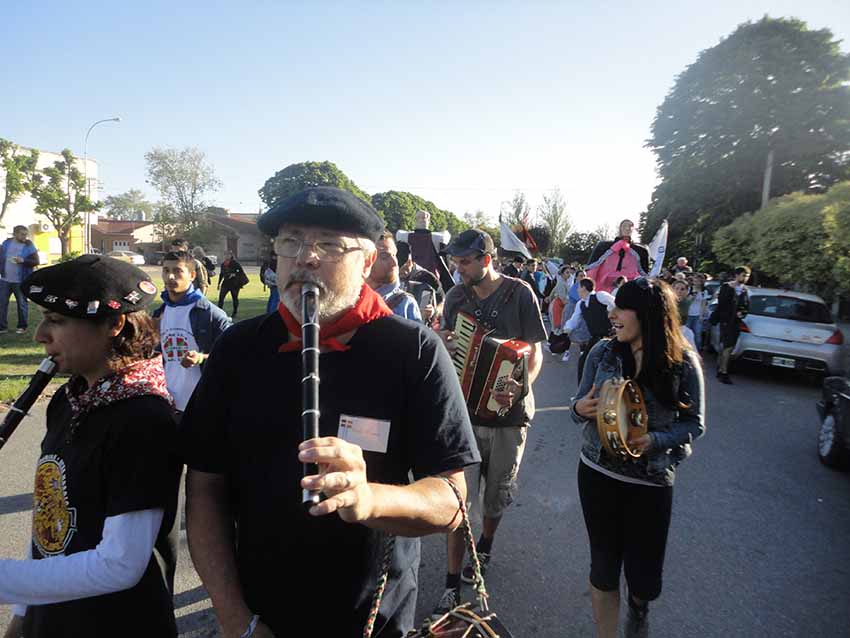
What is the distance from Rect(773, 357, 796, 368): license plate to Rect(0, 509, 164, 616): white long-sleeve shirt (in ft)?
35.8

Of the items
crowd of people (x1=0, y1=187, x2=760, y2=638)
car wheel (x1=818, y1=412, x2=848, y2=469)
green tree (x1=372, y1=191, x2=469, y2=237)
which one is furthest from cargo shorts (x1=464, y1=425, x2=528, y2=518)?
green tree (x1=372, y1=191, x2=469, y2=237)

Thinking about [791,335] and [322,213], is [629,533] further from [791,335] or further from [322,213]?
[791,335]

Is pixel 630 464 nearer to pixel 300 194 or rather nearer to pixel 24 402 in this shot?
pixel 300 194

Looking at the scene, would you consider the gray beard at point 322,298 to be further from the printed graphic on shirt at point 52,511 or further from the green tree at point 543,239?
the green tree at point 543,239

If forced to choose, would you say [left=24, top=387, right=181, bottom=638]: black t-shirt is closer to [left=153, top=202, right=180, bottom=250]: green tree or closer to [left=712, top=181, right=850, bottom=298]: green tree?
[left=712, top=181, right=850, bottom=298]: green tree

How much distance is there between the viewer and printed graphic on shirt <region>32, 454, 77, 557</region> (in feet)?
5.23

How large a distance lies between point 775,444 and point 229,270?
11912 mm

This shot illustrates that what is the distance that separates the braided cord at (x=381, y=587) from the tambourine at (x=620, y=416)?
4.54 ft


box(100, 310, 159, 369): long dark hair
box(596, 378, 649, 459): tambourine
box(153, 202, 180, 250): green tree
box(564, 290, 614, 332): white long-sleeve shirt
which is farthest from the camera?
box(153, 202, 180, 250): green tree

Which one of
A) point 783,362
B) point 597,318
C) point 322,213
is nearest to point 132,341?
point 322,213

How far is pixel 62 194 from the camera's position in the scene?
35.6m

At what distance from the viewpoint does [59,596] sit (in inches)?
57.4

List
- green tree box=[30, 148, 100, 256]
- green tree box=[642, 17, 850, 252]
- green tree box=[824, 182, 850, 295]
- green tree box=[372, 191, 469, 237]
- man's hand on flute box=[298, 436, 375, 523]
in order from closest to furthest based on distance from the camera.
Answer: man's hand on flute box=[298, 436, 375, 523]
green tree box=[824, 182, 850, 295]
green tree box=[642, 17, 850, 252]
green tree box=[30, 148, 100, 256]
green tree box=[372, 191, 469, 237]

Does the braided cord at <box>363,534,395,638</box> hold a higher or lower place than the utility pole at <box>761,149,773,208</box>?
lower
